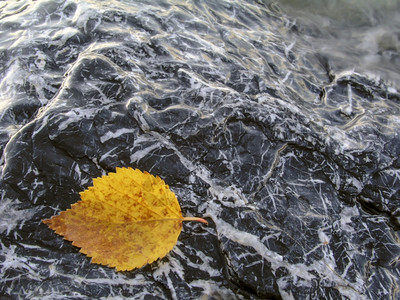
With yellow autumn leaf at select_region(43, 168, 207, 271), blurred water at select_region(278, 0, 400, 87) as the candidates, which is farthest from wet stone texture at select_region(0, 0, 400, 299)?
blurred water at select_region(278, 0, 400, 87)

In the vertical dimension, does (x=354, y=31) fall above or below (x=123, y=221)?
above

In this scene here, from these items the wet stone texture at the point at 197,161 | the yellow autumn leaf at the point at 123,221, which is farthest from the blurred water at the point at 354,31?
the yellow autumn leaf at the point at 123,221

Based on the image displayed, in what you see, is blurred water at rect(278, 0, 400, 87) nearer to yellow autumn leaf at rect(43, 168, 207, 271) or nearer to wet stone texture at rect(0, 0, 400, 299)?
wet stone texture at rect(0, 0, 400, 299)

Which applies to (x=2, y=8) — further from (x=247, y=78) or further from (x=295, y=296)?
(x=295, y=296)

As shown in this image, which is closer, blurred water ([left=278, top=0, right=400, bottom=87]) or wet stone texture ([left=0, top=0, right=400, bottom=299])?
wet stone texture ([left=0, top=0, right=400, bottom=299])

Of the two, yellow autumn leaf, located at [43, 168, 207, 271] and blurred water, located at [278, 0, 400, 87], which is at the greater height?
blurred water, located at [278, 0, 400, 87]

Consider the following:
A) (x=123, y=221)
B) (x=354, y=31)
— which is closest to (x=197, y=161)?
(x=123, y=221)

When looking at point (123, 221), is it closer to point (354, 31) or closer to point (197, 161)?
point (197, 161)
